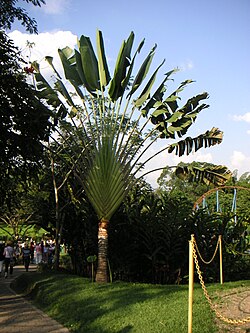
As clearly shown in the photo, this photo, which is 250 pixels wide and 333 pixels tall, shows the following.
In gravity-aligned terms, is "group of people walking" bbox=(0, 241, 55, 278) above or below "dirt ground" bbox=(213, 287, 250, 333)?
above

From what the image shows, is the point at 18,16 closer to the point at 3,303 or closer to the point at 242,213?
the point at 3,303

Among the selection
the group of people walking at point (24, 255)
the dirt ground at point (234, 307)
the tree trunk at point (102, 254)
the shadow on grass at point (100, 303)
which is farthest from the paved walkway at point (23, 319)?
the group of people walking at point (24, 255)

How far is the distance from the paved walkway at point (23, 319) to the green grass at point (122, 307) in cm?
23

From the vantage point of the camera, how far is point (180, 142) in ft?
43.9

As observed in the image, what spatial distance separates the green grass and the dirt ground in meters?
0.23

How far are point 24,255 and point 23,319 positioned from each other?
1276 cm

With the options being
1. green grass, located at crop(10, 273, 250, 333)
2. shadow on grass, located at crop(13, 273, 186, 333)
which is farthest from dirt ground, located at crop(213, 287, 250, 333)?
shadow on grass, located at crop(13, 273, 186, 333)

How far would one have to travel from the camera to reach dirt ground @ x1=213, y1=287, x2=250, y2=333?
268 inches

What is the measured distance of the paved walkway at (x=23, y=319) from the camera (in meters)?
7.94

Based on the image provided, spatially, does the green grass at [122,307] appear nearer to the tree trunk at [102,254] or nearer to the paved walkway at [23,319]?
→ the paved walkway at [23,319]

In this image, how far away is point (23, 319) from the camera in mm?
8906

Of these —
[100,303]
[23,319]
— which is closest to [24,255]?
[23,319]

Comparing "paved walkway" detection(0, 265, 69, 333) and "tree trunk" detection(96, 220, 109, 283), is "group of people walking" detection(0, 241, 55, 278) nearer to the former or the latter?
"paved walkway" detection(0, 265, 69, 333)

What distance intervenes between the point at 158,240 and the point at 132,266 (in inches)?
54.9
